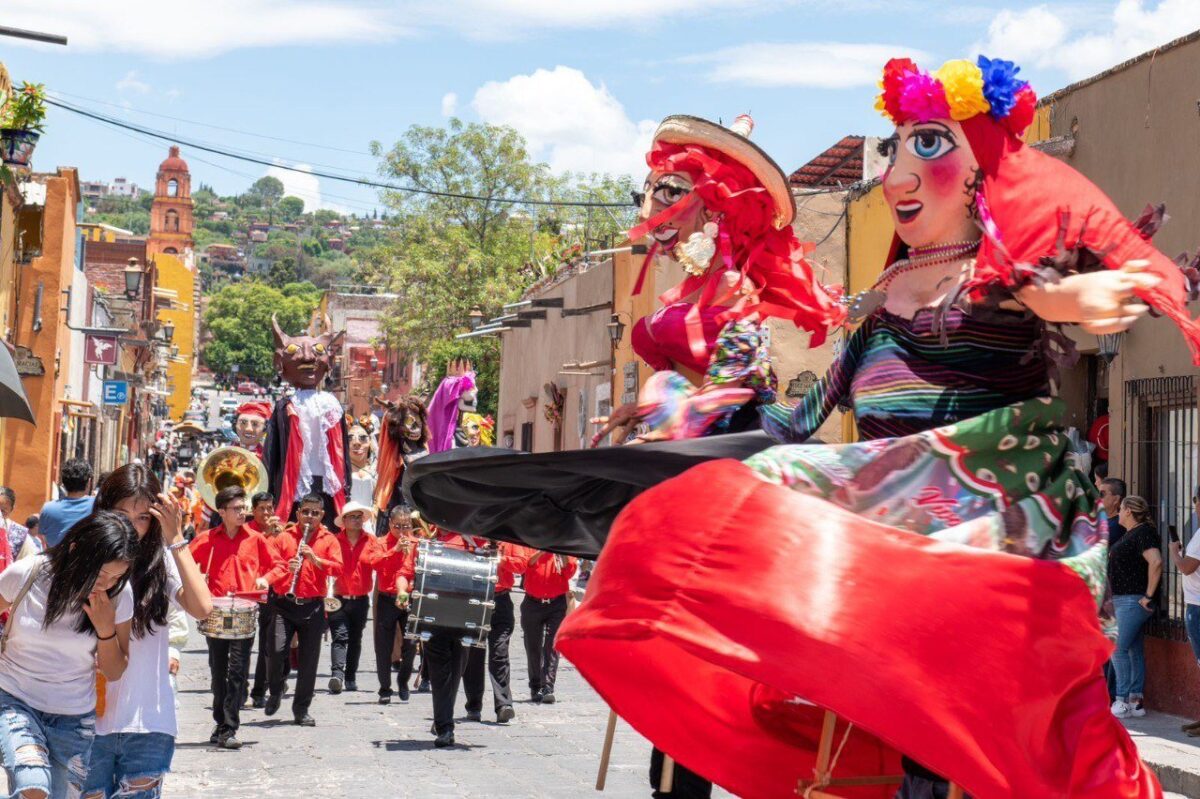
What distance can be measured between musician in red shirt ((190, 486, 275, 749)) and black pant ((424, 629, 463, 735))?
50.1 inches

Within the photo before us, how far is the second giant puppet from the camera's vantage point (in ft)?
46.9

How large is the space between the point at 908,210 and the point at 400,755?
7243 mm

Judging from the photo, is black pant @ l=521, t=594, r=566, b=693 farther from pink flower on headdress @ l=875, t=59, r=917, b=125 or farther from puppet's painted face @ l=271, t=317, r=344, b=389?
pink flower on headdress @ l=875, t=59, r=917, b=125

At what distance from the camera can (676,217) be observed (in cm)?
612

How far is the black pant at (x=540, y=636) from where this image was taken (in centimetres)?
1480

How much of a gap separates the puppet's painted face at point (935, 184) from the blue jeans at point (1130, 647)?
31.4ft

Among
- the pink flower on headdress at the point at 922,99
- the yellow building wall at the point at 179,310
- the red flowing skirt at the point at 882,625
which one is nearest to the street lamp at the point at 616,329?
the pink flower on headdress at the point at 922,99

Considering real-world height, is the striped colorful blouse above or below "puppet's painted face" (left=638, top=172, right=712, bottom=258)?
below

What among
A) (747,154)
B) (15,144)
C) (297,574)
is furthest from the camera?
(15,144)

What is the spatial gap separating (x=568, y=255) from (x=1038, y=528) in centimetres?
3321

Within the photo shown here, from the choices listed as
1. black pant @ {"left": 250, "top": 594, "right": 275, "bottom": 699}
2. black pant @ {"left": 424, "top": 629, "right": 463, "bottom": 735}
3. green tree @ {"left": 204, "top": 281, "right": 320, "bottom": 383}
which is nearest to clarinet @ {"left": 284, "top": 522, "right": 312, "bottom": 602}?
black pant @ {"left": 250, "top": 594, "right": 275, "bottom": 699}

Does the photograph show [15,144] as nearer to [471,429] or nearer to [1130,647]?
[471,429]

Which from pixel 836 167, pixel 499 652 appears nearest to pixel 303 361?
pixel 499 652

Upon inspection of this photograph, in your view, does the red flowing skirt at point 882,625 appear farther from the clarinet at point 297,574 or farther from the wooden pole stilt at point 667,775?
the clarinet at point 297,574
